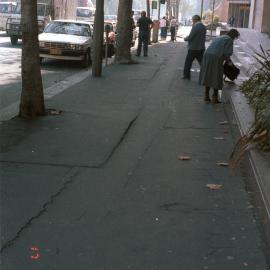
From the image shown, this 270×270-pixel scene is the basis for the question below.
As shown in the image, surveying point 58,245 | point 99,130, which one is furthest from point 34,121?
point 58,245

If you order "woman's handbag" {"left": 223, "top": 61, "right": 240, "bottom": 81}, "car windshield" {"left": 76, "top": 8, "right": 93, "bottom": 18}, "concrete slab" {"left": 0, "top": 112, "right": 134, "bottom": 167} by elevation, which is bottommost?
"car windshield" {"left": 76, "top": 8, "right": 93, "bottom": 18}

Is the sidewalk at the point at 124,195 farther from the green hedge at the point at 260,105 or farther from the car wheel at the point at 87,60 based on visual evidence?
the car wheel at the point at 87,60

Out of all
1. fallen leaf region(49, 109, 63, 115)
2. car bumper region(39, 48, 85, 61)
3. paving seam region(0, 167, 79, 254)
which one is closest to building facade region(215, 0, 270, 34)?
car bumper region(39, 48, 85, 61)

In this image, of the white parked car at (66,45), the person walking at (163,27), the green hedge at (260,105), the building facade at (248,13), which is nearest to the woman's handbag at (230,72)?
the green hedge at (260,105)

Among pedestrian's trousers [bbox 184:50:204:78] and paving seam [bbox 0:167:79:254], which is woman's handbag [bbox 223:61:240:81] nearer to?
pedestrian's trousers [bbox 184:50:204:78]

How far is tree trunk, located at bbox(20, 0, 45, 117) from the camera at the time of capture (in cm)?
910

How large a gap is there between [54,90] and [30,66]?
11.9 feet

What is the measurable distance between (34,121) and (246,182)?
402cm

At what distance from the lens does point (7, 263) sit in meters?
4.11

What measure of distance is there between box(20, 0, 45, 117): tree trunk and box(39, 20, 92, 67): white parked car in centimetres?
966

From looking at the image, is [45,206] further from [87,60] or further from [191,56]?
[87,60]

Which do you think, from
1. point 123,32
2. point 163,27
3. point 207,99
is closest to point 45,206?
point 207,99

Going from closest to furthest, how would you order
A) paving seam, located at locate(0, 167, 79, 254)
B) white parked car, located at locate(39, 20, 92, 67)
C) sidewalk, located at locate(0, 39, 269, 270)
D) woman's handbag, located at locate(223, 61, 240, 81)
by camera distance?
sidewalk, located at locate(0, 39, 269, 270) → paving seam, located at locate(0, 167, 79, 254) → woman's handbag, located at locate(223, 61, 240, 81) → white parked car, located at locate(39, 20, 92, 67)

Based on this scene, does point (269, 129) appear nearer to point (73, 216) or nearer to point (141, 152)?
point (141, 152)
